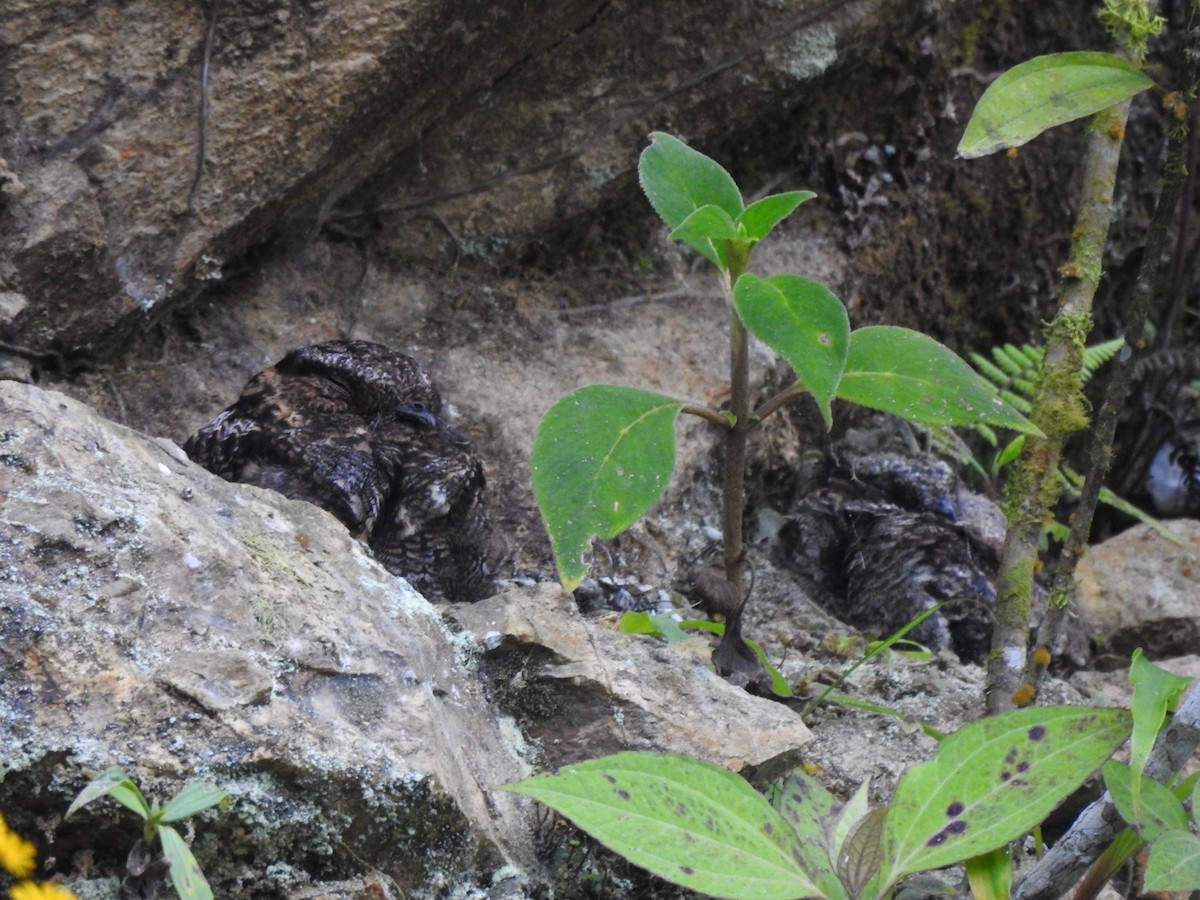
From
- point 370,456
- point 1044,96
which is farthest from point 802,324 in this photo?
point 370,456

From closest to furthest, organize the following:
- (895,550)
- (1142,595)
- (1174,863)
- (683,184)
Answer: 1. (1174,863)
2. (683,184)
3. (895,550)
4. (1142,595)

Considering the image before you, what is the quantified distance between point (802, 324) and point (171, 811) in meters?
1.25

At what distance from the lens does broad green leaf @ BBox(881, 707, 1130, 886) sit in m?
1.75

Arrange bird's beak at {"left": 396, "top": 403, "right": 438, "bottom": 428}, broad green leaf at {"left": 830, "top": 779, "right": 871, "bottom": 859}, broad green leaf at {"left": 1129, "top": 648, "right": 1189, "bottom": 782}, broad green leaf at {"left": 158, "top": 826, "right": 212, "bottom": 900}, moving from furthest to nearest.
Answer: bird's beak at {"left": 396, "top": 403, "right": 438, "bottom": 428}, broad green leaf at {"left": 830, "top": 779, "right": 871, "bottom": 859}, broad green leaf at {"left": 1129, "top": 648, "right": 1189, "bottom": 782}, broad green leaf at {"left": 158, "top": 826, "right": 212, "bottom": 900}

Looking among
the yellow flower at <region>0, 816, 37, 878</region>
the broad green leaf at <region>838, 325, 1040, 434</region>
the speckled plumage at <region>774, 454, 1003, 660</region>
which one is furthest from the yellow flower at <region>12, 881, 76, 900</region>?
the speckled plumage at <region>774, 454, 1003, 660</region>

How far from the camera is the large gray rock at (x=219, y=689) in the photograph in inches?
67.9

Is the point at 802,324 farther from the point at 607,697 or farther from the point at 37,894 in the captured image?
the point at 37,894

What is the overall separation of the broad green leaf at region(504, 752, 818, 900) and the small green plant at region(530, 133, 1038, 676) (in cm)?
51

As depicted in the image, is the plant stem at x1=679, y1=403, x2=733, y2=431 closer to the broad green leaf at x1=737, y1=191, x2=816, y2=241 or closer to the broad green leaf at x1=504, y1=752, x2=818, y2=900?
the broad green leaf at x1=737, y1=191, x2=816, y2=241

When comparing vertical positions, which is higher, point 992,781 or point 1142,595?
point 992,781

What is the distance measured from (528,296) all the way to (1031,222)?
7.89 ft

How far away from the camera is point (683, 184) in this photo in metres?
2.55

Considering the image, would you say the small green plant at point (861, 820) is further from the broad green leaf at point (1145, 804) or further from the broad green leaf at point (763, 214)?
the broad green leaf at point (763, 214)

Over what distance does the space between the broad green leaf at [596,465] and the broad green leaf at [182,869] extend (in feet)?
2.75
